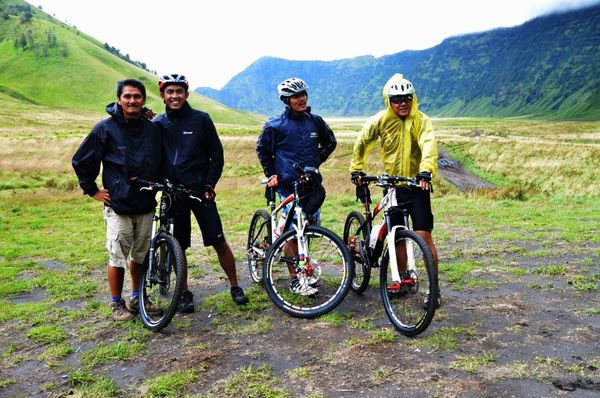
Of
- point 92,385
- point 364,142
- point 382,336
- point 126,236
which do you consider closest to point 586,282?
point 382,336

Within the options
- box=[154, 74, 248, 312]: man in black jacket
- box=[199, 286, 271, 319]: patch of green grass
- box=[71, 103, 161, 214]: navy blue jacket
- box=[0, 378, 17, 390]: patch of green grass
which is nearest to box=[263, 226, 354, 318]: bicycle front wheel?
box=[199, 286, 271, 319]: patch of green grass

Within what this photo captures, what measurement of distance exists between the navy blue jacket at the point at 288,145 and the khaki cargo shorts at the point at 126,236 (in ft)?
6.18

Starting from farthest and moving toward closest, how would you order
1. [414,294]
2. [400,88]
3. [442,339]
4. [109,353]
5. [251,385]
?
[400,88]
[414,294]
[109,353]
[442,339]
[251,385]

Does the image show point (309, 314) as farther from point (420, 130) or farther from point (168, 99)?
point (168, 99)

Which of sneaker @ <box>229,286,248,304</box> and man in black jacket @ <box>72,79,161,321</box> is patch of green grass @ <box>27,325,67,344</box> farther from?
sneaker @ <box>229,286,248,304</box>

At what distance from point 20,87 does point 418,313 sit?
19643cm

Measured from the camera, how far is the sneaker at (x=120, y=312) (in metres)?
6.21

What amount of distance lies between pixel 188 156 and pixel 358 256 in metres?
2.78

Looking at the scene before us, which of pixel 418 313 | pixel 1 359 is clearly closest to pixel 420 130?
pixel 418 313

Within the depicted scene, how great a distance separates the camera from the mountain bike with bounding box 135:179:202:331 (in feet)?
19.4

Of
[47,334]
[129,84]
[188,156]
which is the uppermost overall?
[129,84]

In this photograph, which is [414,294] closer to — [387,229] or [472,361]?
[387,229]

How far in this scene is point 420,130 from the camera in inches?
243

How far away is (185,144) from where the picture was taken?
20.7 ft
